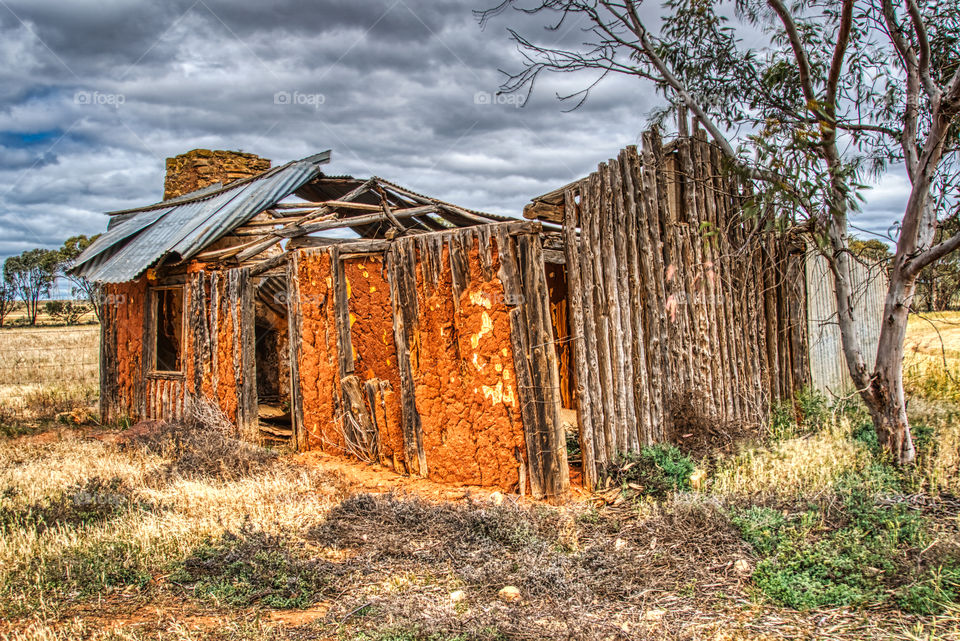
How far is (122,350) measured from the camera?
33.8 feet

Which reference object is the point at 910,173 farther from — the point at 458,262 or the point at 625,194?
the point at 458,262

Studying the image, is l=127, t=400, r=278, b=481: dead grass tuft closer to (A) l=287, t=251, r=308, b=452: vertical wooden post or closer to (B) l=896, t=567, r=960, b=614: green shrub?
(A) l=287, t=251, r=308, b=452: vertical wooden post

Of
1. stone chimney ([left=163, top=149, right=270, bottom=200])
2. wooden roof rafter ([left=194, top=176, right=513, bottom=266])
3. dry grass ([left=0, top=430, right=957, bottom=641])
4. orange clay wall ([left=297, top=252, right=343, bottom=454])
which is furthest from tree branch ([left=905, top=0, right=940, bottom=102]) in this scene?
stone chimney ([left=163, top=149, right=270, bottom=200])

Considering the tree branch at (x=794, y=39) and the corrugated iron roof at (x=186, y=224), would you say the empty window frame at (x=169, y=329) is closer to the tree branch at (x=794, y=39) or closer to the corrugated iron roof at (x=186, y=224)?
the corrugated iron roof at (x=186, y=224)

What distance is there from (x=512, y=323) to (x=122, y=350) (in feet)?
23.9

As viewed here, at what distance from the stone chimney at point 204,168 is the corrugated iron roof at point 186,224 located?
1968 millimetres

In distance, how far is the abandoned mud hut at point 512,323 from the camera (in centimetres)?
599

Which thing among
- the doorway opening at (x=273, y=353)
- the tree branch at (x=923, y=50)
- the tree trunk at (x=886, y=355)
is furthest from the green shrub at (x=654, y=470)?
the doorway opening at (x=273, y=353)

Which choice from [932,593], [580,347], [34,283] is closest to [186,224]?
[580,347]

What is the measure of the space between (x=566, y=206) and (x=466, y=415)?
2.12 metres

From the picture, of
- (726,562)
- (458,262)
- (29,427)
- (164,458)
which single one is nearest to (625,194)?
(458,262)

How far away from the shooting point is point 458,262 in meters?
6.17

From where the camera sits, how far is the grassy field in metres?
3.60

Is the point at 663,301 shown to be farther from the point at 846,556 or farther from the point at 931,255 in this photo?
the point at 846,556
